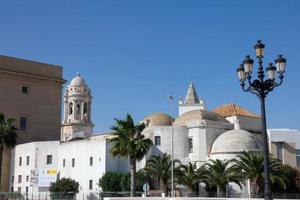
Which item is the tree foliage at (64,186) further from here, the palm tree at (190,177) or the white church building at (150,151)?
the palm tree at (190,177)

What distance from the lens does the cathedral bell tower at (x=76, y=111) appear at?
78188 mm

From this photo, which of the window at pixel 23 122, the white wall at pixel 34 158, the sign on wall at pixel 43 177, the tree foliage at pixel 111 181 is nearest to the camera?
the tree foliage at pixel 111 181

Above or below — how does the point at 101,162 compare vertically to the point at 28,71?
below

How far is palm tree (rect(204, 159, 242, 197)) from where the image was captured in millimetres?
44156

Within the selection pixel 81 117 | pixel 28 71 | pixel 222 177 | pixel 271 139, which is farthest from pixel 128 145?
pixel 81 117

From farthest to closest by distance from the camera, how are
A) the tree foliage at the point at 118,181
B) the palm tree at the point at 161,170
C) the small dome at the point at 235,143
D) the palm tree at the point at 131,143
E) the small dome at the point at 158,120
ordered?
the small dome at the point at 158,120 → the small dome at the point at 235,143 → the tree foliage at the point at 118,181 → the palm tree at the point at 161,170 → the palm tree at the point at 131,143

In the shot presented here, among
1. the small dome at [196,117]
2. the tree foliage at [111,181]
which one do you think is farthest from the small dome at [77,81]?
the tree foliage at [111,181]

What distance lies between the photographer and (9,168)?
208 ft

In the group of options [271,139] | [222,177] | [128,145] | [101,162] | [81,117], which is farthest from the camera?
[81,117]

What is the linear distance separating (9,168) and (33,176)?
25.9ft

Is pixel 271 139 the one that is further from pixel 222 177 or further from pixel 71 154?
pixel 71 154

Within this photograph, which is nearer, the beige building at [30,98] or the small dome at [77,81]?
the beige building at [30,98]

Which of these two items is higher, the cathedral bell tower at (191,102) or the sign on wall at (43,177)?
the cathedral bell tower at (191,102)

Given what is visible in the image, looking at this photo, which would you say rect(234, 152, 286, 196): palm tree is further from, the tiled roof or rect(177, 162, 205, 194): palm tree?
the tiled roof
